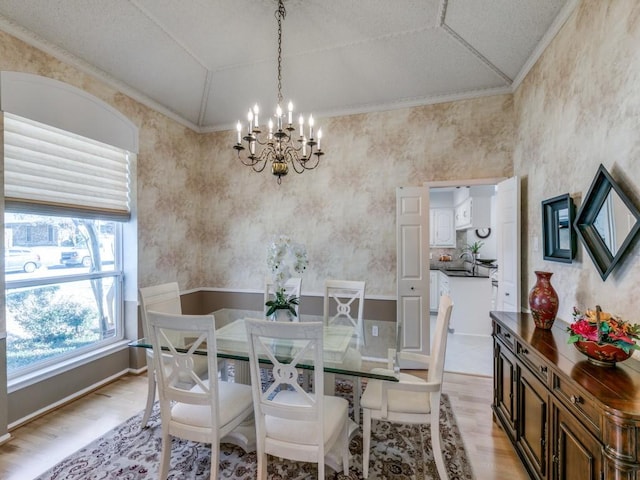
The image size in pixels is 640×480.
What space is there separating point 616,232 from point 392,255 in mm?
2229

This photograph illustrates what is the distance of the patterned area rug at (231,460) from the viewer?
1.93 metres

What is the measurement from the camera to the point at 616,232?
1646 mm

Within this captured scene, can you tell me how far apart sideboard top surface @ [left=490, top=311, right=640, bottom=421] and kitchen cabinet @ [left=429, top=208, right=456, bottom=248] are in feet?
15.6

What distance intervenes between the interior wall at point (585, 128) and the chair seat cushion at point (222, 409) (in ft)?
7.24

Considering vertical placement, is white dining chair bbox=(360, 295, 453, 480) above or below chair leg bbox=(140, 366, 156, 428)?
above

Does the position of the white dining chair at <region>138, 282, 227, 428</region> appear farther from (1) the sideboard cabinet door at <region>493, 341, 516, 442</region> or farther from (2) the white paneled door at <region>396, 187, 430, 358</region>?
(1) the sideboard cabinet door at <region>493, 341, 516, 442</region>

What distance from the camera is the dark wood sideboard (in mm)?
1058

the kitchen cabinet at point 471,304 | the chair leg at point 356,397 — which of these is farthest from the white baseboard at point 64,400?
the kitchen cabinet at point 471,304

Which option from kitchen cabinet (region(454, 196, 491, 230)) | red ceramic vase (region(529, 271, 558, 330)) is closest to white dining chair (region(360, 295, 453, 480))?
red ceramic vase (region(529, 271, 558, 330))

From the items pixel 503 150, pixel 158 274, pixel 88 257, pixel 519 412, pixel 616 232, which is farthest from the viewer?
pixel 158 274

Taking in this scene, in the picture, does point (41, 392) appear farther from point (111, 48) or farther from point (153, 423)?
point (111, 48)

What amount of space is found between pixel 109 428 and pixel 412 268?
321 cm

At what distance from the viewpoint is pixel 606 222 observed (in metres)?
1.73

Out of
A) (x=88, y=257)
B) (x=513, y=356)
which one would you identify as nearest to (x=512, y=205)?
(x=513, y=356)
